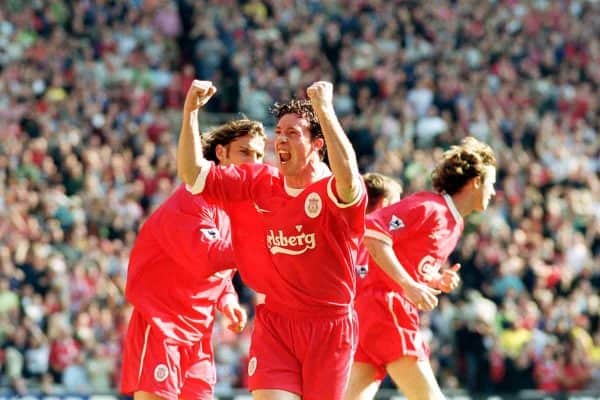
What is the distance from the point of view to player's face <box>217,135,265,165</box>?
909 centimetres

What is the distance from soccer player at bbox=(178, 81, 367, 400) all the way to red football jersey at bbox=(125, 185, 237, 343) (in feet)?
2.74

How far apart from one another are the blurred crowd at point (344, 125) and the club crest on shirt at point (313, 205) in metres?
8.21

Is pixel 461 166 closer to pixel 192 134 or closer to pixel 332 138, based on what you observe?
pixel 332 138

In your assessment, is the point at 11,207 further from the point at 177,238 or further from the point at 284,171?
the point at 284,171

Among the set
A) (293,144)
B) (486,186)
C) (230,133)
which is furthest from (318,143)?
(486,186)

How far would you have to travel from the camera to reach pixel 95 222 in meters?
17.7

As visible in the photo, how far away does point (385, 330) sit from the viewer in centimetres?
948

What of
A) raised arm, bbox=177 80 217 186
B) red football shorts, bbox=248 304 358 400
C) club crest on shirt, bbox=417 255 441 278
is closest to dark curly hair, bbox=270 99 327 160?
raised arm, bbox=177 80 217 186

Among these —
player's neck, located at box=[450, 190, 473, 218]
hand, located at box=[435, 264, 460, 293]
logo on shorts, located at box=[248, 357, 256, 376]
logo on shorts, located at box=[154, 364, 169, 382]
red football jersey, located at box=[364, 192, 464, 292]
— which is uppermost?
player's neck, located at box=[450, 190, 473, 218]

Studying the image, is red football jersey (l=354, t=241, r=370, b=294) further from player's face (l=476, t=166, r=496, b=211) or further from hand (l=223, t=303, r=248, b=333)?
hand (l=223, t=303, r=248, b=333)

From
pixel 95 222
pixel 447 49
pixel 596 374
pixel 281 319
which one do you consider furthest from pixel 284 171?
pixel 447 49

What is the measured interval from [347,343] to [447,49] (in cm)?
1670

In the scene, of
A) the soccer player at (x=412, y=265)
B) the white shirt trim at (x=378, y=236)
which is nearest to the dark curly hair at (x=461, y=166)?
the soccer player at (x=412, y=265)

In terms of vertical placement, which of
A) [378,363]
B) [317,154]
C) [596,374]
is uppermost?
[317,154]
